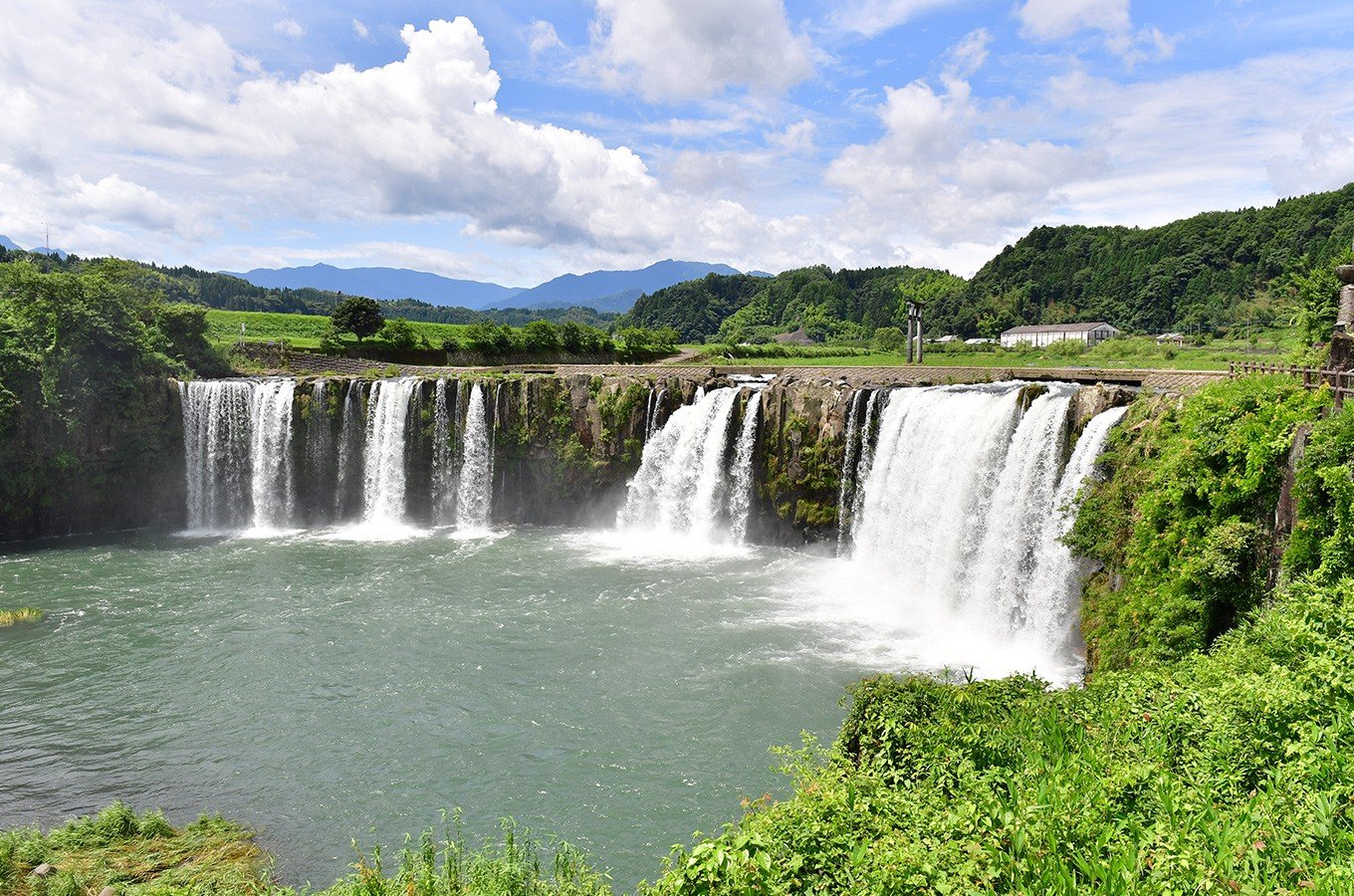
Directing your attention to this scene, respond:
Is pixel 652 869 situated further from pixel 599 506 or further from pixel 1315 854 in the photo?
pixel 599 506

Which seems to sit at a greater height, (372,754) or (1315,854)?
(1315,854)

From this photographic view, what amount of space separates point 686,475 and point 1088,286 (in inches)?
3895

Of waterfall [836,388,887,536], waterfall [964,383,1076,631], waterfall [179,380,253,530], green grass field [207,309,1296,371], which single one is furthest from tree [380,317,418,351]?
waterfall [964,383,1076,631]

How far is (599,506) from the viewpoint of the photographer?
1334 inches

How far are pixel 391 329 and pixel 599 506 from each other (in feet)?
90.0

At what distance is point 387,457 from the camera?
34.6 metres

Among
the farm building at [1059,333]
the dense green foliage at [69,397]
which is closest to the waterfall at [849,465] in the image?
the dense green foliage at [69,397]

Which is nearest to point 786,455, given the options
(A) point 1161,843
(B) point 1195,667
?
(B) point 1195,667

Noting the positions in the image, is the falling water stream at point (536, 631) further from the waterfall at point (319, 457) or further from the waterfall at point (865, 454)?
the waterfall at point (319, 457)

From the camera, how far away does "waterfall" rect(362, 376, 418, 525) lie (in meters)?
34.5

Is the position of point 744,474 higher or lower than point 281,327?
lower

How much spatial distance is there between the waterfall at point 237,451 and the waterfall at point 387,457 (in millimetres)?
3917

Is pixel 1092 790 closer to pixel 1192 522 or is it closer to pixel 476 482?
pixel 1192 522

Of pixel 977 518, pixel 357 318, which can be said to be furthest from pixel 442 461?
pixel 357 318
